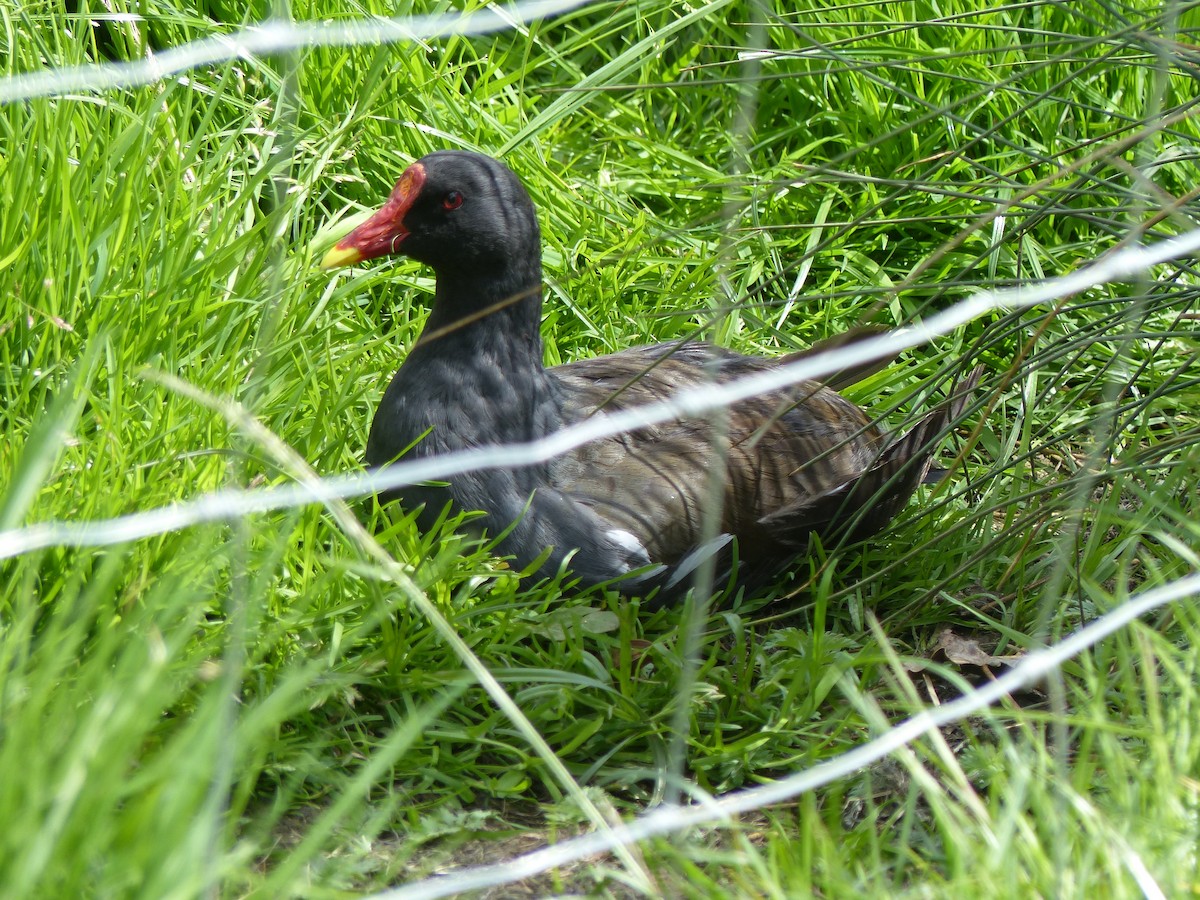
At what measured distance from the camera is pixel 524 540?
2.50 meters

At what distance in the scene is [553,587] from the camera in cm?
231

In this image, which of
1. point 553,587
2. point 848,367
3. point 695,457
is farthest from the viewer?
point 848,367

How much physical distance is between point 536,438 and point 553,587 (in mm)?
425

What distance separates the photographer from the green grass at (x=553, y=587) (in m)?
1.41

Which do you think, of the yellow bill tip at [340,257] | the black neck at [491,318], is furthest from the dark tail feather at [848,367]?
the yellow bill tip at [340,257]

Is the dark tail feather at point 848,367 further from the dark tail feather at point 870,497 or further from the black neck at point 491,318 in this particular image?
the black neck at point 491,318

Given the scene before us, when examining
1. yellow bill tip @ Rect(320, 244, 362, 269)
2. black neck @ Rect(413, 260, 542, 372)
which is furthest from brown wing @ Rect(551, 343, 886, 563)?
yellow bill tip @ Rect(320, 244, 362, 269)

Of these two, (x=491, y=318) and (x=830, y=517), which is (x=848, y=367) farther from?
(x=491, y=318)

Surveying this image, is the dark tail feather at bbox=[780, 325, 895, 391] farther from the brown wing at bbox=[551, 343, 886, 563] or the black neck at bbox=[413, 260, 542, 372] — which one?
the black neck at bbox=[413, 260, 542, 372]

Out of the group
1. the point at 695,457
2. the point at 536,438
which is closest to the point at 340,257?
the point at 536,438

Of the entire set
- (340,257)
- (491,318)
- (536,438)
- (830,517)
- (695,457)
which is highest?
(340,257)

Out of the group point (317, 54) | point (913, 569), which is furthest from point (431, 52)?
point (913, 569)

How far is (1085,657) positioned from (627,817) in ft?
2.20

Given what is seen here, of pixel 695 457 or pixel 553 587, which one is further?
pixel 695 457
